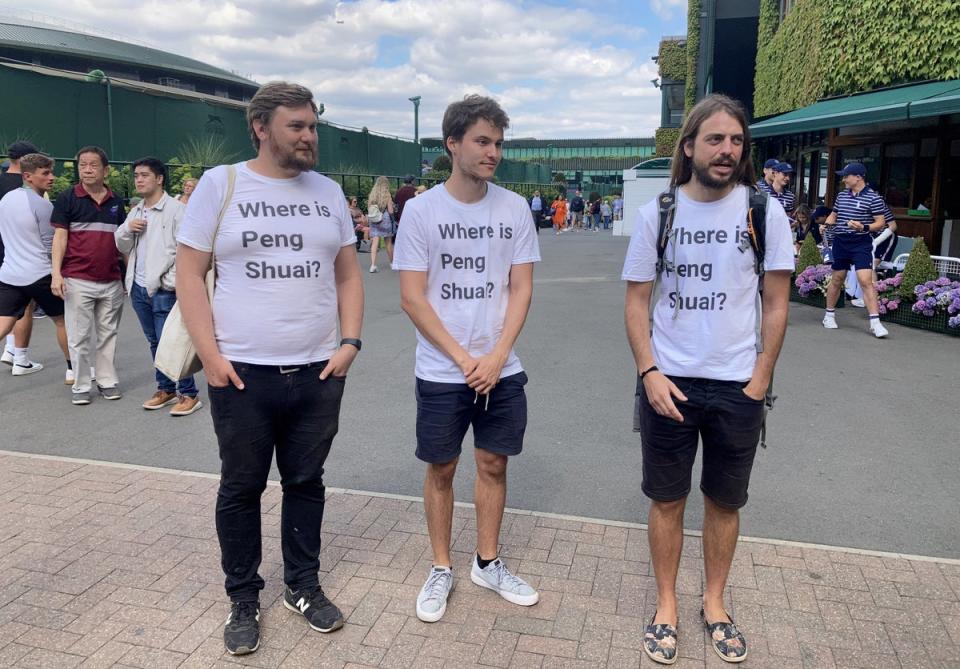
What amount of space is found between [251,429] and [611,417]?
11.3 feet

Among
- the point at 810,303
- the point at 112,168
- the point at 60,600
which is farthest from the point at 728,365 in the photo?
the point at 112,168

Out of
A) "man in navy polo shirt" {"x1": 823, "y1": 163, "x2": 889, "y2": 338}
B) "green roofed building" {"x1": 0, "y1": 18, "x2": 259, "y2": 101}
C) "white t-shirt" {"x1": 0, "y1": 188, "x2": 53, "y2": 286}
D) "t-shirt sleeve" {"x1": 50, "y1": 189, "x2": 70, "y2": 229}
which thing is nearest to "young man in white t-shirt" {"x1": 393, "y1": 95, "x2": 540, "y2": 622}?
"t-shirt sleeve" {"x1": 50, "y1": 189, "x2": 70, "y2": 229}

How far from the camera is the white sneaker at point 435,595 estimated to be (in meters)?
3.05

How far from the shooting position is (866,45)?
13.0 m

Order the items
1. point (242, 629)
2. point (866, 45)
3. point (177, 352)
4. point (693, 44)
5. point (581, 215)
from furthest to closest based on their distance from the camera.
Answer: point (581, 215) → point (693, 44) → point (866, 45) → point (177, 352) → point (242, 629)

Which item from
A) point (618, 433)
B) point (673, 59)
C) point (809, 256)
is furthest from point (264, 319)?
point (673, 59)

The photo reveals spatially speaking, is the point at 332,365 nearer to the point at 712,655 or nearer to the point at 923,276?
the point at 712,655

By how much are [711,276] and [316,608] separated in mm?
1970

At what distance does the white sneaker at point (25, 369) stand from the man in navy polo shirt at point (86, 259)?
4.31ft

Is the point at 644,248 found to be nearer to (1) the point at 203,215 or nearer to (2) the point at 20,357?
(1) the point at 203,215

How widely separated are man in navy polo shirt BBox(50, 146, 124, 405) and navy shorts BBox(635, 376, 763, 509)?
15.5ft

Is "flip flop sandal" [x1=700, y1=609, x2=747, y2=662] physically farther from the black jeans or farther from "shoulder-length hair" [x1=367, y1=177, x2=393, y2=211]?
"shoulder-length hair" [x1=367, y1=177, x2=393, y2=211]

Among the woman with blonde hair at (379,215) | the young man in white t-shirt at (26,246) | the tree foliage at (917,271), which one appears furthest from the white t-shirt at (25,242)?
the tree foliage at (917,271)

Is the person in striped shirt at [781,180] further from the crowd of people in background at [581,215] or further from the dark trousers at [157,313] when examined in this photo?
the crowd of people in background at [581,215]
